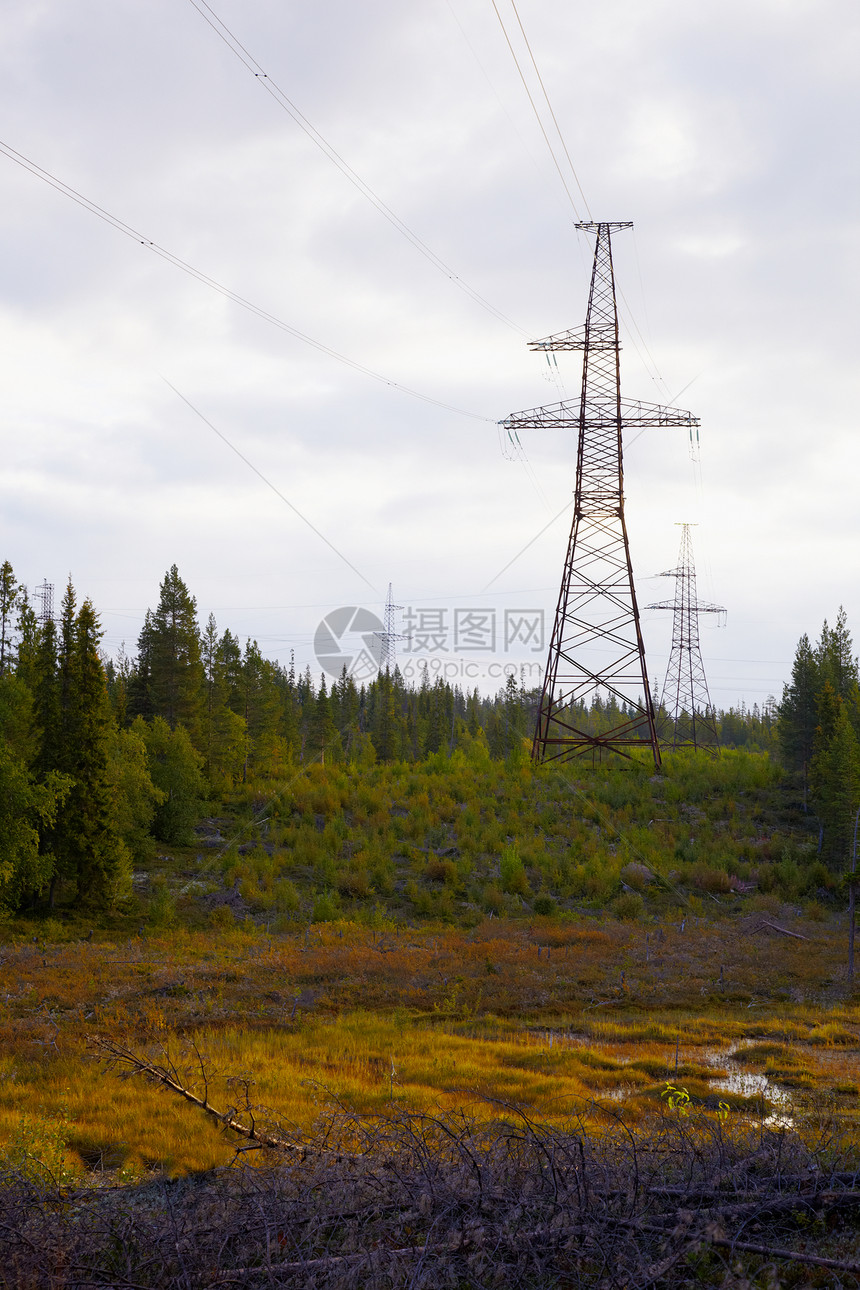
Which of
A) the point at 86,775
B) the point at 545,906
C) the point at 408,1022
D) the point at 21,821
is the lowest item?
the point at 545,906

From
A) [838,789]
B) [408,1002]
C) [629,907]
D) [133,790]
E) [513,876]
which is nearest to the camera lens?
[408,1002]

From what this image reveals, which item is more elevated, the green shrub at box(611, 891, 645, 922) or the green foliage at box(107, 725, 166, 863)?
the green foliage at box(107, 725, 166, 863)

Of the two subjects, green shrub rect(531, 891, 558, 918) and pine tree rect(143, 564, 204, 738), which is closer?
green shrub rect(531, 891, 558, 918)

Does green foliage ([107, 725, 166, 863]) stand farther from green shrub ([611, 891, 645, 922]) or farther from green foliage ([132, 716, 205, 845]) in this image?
green shrub ([611, 891, 645, 922])

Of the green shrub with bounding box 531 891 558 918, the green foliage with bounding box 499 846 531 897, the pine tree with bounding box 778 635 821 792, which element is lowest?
the green shrub with bounding box 531 891 558 918

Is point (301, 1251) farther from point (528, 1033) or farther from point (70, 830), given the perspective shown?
point (70, 830)

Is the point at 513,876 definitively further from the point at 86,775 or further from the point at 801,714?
the point at 801,714

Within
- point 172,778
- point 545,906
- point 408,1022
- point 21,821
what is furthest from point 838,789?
point 21,821

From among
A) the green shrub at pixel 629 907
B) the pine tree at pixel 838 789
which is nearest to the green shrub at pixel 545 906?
the green shrub at pixel 629 907

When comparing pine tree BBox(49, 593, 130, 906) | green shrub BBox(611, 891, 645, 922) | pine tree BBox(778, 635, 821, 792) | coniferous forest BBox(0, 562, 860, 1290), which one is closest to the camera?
coniferous forest BBox(0, 562, 860, 1290)

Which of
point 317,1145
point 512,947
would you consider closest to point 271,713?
point 512,947

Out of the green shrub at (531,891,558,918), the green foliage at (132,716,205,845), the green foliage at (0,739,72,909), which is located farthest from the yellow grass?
the green foliage at (132,716,205,845)

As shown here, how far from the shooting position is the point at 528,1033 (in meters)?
14.8

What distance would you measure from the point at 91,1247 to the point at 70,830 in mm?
24792
